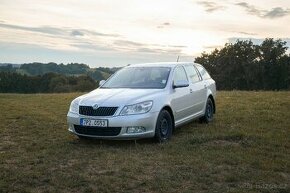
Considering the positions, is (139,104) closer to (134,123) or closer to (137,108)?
(137,108)

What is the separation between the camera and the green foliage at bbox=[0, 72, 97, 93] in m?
90.0

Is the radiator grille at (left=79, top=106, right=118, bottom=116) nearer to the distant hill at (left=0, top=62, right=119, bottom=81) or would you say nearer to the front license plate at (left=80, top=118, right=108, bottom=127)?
the front license plate at (left=80, top=118, right=108, bottom=127)

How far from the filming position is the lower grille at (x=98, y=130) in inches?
336

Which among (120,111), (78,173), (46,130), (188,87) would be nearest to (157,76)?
(188,87)

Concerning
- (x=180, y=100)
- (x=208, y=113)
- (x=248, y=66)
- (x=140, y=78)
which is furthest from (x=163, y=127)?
(x=248, y=66)

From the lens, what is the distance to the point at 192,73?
11.3m

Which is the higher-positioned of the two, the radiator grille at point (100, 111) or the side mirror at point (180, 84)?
the side mirror at point (180, 84)

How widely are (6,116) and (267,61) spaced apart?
65346 millimetres

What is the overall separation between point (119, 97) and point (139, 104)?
0.49m

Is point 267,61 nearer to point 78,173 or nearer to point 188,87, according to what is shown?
point 188,87

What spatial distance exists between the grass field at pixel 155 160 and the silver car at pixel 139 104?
0.34 meters

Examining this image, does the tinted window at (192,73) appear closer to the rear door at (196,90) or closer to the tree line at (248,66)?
the rear door at (196,90)

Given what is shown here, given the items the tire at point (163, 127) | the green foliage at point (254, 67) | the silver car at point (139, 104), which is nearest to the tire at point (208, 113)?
the silver car at point (139, 104)

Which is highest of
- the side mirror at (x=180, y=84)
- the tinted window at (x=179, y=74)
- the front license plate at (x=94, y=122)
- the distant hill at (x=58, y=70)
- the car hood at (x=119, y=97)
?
the distant hill at (x=58, y=70)
